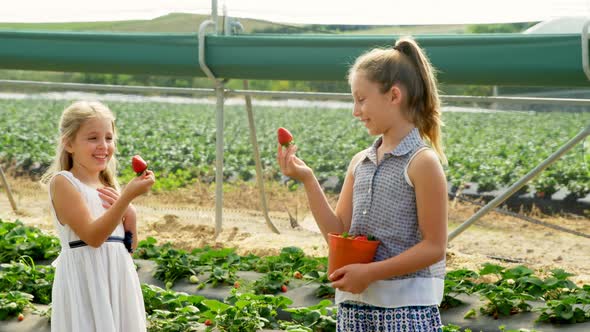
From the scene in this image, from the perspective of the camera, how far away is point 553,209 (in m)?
8.09

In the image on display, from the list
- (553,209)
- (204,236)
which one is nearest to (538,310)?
(204,236)

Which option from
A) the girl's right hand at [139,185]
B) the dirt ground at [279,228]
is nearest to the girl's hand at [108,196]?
the girl's right hand at [139,185]

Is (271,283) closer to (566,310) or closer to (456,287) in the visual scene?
(456,287)

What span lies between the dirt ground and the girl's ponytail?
2696 mm

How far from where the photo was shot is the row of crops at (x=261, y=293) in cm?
369

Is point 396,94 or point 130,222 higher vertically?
point 396,94

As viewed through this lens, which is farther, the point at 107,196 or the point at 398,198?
the point at 107,196

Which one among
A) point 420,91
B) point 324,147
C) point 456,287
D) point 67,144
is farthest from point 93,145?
point 324,147

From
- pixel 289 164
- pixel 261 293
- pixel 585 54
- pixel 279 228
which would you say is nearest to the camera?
pixel 289 164

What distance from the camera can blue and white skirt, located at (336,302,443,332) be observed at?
247 centimetres

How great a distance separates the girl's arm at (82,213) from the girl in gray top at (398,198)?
2.12 ft

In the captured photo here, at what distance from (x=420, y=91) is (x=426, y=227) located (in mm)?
365

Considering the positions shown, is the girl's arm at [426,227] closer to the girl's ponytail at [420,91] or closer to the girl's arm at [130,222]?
the girl's ponytail at [420,91]

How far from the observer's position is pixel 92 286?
2973mm
